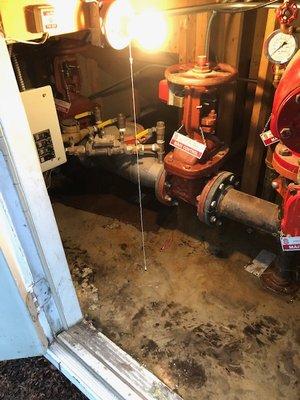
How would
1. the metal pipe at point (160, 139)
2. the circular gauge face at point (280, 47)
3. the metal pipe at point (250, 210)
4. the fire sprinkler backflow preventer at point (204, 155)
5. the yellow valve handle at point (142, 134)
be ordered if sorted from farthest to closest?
the yellow valve handle at point (142, 134)
the metal pipe at point (160, 139)
the metal pipe at point (250, 210)
the circular gauge face at point (280, 47)
the fire sprinkler backflow preventer at point (204, 155)

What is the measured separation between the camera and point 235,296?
5.11ft

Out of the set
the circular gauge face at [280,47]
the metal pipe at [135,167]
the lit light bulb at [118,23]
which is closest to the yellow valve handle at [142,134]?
the metal pipe at [135,167]

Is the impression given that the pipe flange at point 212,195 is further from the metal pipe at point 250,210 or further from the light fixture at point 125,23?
the light fixture at point 125,23

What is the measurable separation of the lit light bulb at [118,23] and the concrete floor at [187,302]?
94 cm

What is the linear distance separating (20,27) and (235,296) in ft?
4.44

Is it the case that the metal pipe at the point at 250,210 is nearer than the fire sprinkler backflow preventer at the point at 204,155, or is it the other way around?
the fire sprinkler backflow preventer at the point at 204,155

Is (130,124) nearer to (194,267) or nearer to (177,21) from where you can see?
(177,21)

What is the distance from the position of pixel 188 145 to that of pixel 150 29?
0.57 meters

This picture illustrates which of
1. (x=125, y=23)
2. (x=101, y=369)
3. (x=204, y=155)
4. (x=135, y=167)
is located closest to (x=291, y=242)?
(x=204, y=155)

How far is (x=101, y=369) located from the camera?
3.91ft

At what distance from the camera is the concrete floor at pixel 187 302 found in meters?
1.28

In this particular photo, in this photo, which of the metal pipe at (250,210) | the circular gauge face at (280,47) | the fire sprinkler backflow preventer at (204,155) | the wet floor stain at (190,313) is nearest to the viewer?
the fire sprinkler backflow preventer at (204,155)

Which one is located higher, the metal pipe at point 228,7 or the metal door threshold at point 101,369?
the metal pipe at point 228,7

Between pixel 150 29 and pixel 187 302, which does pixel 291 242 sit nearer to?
pixel 187 302
